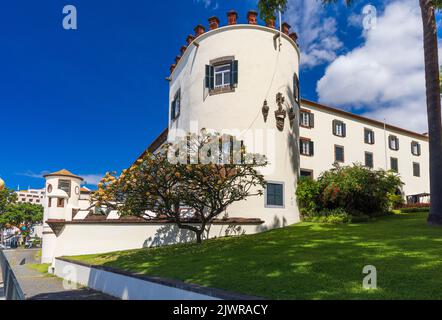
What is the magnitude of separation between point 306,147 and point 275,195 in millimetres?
10149

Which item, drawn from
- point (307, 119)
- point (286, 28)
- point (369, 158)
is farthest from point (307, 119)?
point (286, 28)

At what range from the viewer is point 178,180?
1377 centimetres

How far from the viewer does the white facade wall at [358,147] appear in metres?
27.6

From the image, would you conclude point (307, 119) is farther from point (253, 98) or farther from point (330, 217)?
point (330, 217)

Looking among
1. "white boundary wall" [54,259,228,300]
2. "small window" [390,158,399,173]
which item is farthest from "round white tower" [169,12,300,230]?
"small window" [390,158,399,173]

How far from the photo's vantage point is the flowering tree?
13.6 m

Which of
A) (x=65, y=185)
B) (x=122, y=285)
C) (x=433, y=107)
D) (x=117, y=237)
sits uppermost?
(x=433, y=107)

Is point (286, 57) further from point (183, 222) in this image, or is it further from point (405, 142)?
point (405, 142)

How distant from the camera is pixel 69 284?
12516 millimetres

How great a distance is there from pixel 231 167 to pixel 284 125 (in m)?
5.82

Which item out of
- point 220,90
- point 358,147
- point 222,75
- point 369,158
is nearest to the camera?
point 220,90

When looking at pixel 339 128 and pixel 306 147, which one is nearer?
pixel 306 147

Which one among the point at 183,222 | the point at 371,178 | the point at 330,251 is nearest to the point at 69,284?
the point at 183,222

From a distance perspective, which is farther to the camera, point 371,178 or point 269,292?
point 371,178
